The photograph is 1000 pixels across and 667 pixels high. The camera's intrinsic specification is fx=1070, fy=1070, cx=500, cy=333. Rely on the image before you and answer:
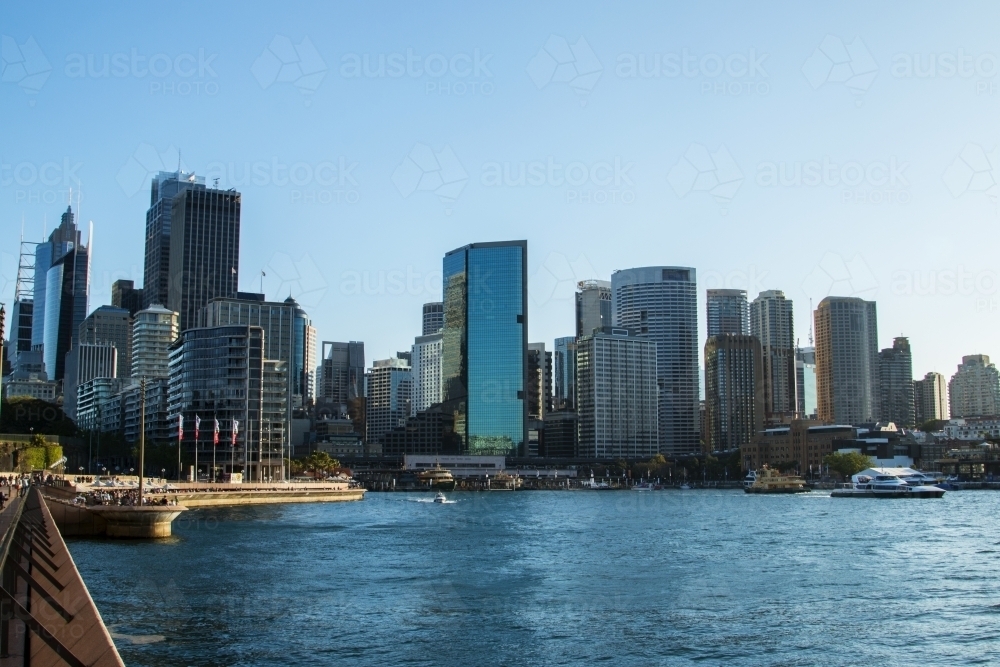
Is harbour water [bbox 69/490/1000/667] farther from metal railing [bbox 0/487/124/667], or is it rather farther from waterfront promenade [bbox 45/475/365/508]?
metal railing [bbox 0/487/124/667]

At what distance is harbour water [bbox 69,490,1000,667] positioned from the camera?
140 ft

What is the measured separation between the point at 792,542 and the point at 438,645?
58.6m

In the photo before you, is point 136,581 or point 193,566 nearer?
point 136,581

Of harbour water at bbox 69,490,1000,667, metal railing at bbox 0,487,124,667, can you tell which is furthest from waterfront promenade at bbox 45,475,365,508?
metal railing at bbox 0,487,124,667

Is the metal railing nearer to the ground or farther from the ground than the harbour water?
farther from the ground

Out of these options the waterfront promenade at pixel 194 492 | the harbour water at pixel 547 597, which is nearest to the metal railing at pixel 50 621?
the harbour water at pixel 547 597

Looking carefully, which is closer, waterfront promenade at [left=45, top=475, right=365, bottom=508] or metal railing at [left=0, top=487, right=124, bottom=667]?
metal railing at [left=0, top=487, right=124, bottom=667]

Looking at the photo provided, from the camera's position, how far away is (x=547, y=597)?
57.8 metres

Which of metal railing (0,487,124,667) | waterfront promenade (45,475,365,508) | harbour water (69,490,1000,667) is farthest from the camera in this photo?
waterfront promenade (45,475,365,508)

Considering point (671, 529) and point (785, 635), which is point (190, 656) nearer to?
point (785, 635)

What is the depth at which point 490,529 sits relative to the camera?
11512 centimetres

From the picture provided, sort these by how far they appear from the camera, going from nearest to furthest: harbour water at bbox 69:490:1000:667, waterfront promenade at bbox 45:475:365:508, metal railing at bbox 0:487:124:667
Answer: metal railing at bbox 0:487:124:667 < harbour water at bbox 69:490:1000:667 < waterfront promenade at bbox 45:475:365:508

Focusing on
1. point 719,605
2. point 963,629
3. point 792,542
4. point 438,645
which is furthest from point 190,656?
point 792,542

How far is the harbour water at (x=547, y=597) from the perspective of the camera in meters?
42.8
